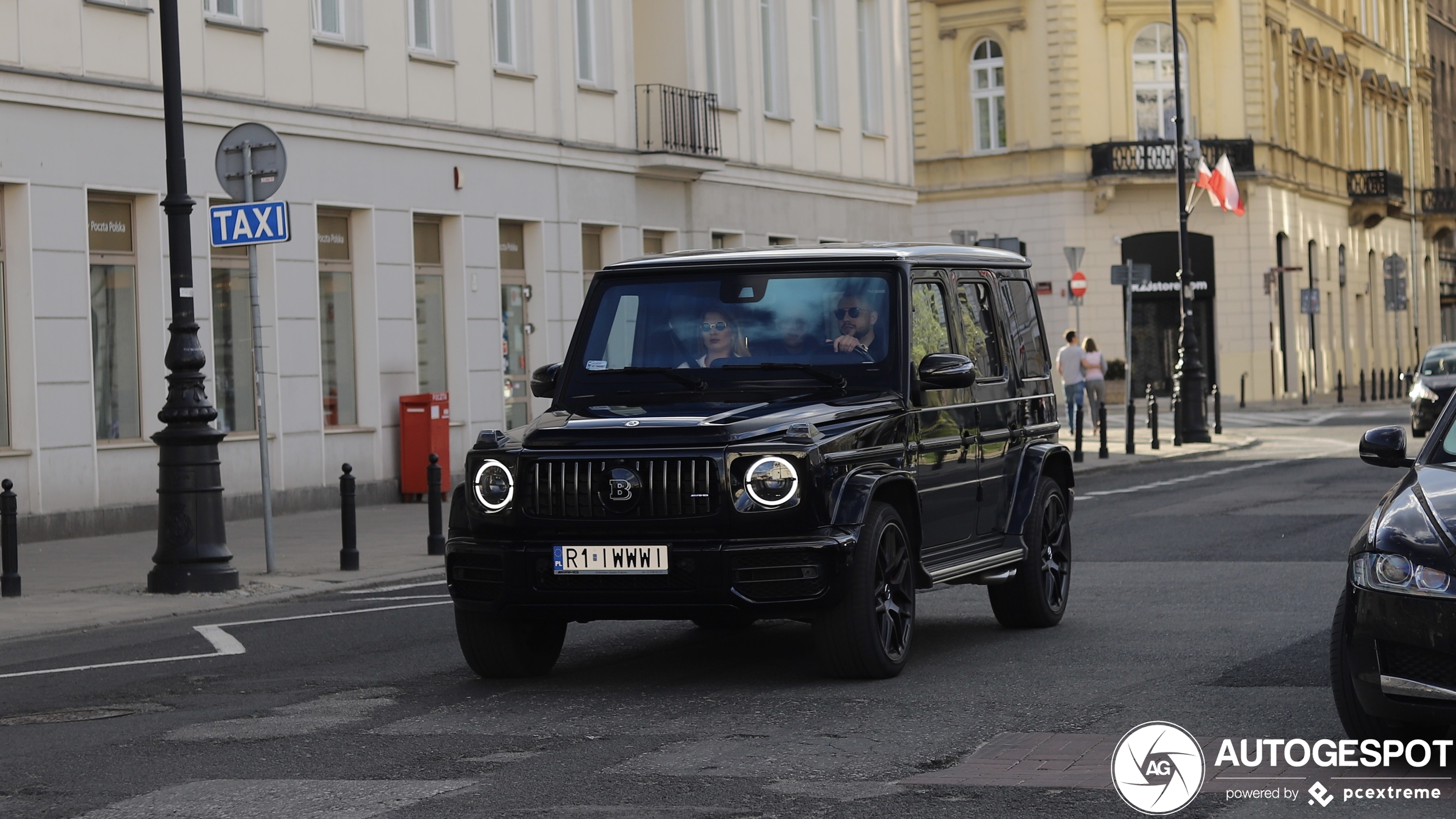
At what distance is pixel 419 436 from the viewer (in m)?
25.2

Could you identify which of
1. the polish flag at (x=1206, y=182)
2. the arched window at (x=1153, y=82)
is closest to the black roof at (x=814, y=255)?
the polish flag at (x=1206, y=182)

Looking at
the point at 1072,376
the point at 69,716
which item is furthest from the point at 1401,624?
the point at 1072,376

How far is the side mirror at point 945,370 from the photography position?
984 centimetres

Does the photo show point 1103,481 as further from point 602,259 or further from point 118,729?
point 118,729

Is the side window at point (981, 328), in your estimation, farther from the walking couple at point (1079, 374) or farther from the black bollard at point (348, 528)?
the walking couple at point (1079, 374)

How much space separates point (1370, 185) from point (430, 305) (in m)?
47.8

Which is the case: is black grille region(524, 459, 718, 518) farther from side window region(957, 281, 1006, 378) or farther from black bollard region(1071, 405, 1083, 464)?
black bollard region(1071, 405, 1083, 464)

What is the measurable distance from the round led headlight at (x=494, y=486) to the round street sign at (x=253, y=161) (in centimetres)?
706

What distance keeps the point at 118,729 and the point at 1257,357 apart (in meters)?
50.5

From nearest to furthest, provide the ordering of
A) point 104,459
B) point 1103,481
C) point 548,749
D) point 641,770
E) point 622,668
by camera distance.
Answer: point 641,770 → point 548,749 → point 622,668 → point 104,459 → point 1103,481

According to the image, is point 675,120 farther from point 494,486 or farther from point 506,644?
point 494,486

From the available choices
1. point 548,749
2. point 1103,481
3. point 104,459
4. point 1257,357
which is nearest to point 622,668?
point 548,749

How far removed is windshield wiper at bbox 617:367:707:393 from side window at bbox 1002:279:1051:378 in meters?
2.21

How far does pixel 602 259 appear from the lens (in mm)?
30203
